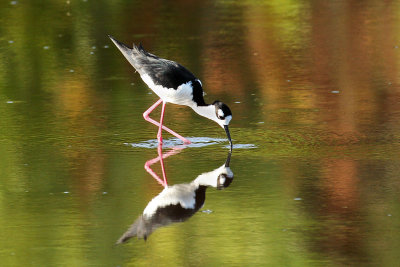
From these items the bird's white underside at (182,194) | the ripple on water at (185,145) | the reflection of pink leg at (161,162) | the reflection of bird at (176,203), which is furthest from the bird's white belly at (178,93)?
the bird's white underside at (182,194)

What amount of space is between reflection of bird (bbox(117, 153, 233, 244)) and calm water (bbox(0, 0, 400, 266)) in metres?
0.10

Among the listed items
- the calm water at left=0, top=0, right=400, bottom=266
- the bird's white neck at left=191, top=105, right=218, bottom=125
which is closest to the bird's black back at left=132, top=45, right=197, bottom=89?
the bird's white neck at left=191, top=105, right=218, bottom=125

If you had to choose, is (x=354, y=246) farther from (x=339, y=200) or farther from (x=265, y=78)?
(x=265, y=78)

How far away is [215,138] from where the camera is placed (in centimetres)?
1134

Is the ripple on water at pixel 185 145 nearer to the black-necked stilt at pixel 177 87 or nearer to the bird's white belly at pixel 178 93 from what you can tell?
the black-necked stilt at pixel 177 87

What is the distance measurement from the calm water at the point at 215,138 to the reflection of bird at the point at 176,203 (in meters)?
0.10

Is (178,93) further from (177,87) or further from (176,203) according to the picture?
(176,203)

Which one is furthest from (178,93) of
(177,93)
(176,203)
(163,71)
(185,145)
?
(176,203)

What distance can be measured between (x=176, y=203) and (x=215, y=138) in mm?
2561

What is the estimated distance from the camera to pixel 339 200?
8.91 m

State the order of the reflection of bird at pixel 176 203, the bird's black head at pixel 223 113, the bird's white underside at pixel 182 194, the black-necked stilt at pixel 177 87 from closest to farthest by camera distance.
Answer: the reflection of bird at pixel 176 203, the bird's white underside at pixel 182 194, the bird's black head at pixel 223 113, the black-necked stilt at pixel 177 87

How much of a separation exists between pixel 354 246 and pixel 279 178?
1.97 m

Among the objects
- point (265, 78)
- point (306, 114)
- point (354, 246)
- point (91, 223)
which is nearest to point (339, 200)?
point (354, 246)

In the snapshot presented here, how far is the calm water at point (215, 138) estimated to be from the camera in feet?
25.7
